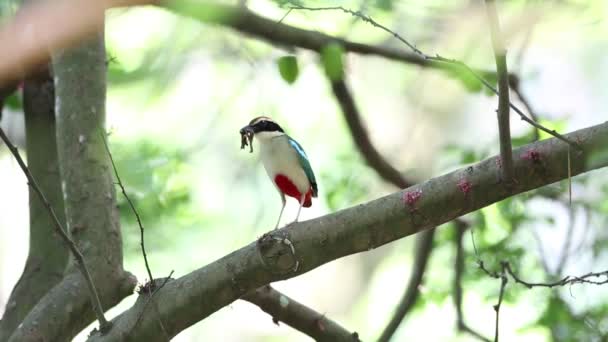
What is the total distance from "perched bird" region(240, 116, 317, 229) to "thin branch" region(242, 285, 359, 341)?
358 mm

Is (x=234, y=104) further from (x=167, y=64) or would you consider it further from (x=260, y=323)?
(x=260, y=323)

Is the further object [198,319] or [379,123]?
[379,123]

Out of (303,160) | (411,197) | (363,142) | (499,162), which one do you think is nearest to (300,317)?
(303,160)

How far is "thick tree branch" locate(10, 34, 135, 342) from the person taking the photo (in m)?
3.45

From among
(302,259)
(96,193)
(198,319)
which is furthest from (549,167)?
(96,193)

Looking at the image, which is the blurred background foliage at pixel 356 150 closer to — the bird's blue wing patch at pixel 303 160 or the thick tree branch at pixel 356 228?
the bird's blue wing patch at pixel 303 160

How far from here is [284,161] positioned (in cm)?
394

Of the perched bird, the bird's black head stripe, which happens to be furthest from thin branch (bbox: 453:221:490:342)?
the bird's black head stripe

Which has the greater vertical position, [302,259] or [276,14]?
[276,14]

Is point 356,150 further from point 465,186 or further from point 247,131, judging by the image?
point 465,186

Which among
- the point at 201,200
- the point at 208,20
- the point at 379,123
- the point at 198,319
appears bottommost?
the point at 198,319

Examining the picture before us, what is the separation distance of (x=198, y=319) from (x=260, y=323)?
5926 mm

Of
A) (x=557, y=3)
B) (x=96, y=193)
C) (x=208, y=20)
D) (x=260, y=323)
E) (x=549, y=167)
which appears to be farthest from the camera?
(x=260, y=323)

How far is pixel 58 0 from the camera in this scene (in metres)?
4.64
